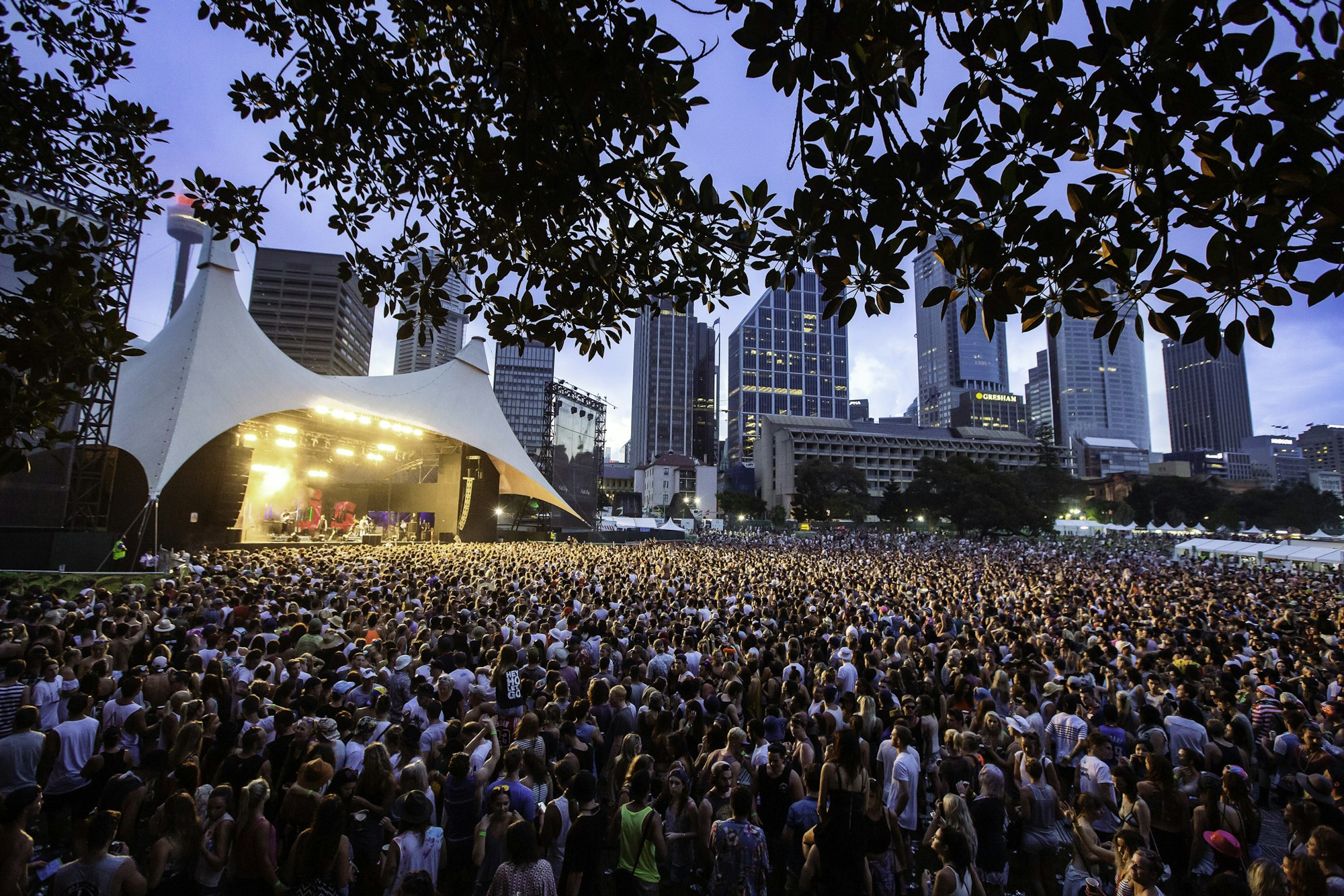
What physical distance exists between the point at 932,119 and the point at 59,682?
8001 millimetres

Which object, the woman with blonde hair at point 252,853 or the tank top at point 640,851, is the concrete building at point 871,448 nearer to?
the tank top at point 640,851

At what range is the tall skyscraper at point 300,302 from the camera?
91.1 metres

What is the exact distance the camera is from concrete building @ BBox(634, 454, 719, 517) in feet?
311

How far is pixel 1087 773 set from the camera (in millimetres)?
4164

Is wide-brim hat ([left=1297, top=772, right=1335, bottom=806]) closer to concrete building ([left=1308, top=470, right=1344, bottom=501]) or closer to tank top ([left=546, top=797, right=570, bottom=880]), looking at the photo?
tank top ([left=546, top=797, right=570, bottom=880])

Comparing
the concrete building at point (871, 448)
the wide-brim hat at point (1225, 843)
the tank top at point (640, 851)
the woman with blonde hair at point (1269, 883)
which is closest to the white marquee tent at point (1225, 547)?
the wide-brim hat at point (1225, 843)

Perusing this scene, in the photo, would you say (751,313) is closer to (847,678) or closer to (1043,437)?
(1043,437)

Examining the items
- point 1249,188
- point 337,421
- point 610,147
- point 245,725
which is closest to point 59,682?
point 245,725

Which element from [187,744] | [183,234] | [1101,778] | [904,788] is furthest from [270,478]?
[183,234]

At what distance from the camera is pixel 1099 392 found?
173 m

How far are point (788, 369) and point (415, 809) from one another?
14299cm

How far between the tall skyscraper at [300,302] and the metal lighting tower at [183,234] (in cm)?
962

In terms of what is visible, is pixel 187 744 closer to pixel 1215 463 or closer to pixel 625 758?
pixel 625 758

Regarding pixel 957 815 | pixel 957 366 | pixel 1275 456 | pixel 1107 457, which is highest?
pixel 957 366
